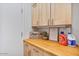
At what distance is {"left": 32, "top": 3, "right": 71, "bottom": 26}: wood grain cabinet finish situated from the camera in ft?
4.77

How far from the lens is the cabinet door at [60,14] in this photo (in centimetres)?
151

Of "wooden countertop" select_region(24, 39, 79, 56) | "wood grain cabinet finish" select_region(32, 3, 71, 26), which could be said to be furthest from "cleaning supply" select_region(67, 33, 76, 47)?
"wood grain cabinet finish" select_region(32, 3, 71, 26)

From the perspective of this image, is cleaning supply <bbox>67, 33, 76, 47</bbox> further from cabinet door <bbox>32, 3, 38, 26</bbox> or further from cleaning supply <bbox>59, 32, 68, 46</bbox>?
cabinet door <bbox>32, 3, 38, 26</bbox>

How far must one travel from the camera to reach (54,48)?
137 centimetres

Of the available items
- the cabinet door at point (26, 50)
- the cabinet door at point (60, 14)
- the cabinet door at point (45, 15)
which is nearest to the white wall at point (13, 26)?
the cabinet door at point (26, 50)

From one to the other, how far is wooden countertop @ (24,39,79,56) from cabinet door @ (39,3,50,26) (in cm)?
17

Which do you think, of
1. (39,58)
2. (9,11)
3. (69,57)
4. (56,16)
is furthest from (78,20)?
(9,11)

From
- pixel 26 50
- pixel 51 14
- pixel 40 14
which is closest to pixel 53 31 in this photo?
pixel 51 14

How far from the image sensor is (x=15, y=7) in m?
1.39

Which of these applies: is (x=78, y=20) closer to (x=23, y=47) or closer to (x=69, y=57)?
(x=69, y=57)

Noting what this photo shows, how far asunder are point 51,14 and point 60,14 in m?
0.09

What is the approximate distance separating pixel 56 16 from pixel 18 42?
0.48m

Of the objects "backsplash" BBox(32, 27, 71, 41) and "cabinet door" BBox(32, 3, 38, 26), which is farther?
"backsplash" BBox(32, 27, 71, 41)

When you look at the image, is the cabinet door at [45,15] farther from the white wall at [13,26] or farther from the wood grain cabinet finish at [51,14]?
the white wall at [13,26]
